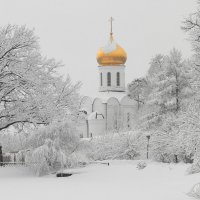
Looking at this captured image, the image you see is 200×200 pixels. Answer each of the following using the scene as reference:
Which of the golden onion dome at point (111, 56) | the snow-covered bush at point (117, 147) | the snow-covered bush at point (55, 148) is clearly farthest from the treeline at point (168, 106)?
the golden onion dome at point (111, 56)

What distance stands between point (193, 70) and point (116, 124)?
1750 inches

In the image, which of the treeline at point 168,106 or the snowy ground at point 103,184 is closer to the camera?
the snowy ground at point 103,184

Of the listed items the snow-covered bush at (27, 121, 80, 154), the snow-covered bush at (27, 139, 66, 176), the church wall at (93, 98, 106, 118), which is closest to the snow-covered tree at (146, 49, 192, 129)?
the snow-covered bush at (27, 121, 80, 154)

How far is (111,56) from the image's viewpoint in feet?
227

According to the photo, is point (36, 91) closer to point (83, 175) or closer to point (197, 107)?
point (83, 175)

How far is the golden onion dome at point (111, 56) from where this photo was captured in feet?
227

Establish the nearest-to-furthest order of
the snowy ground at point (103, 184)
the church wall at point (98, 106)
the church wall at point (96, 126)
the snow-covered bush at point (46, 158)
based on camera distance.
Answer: the snowy ground at point (103, 184) → the snow-covered bush at point (46, 158) → the church wall at point (96, 126) → the church wall at point (98, 106)

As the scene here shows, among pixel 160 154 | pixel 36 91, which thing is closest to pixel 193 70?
pixel 36 91

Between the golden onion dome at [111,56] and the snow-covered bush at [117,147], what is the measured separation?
25919mm

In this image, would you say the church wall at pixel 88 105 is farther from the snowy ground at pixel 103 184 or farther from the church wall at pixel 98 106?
the snowy ground at pixel 103 184

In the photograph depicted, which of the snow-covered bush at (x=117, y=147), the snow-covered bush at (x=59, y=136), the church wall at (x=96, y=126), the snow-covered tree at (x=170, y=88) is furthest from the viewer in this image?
the church wall at (x=96, y=126)

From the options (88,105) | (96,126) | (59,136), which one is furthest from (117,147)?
(88,105)

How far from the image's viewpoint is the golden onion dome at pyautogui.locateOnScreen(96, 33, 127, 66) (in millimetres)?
69125

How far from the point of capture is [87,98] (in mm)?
70500
